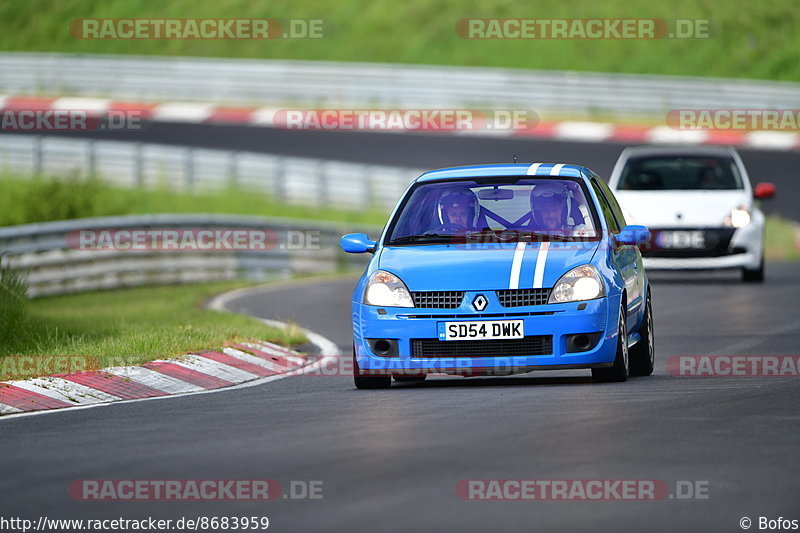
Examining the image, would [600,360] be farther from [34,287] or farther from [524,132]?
[524,132]

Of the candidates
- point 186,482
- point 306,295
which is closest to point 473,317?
point 186,482

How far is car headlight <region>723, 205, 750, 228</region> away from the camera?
21.7m

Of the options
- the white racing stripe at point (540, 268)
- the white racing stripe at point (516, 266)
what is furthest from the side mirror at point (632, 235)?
the white racing stripe at point (516, 266)

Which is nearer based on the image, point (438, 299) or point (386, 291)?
point (438, 299)

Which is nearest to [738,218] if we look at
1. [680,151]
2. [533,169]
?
[680,151]

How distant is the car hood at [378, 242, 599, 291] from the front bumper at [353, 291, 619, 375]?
13 cm

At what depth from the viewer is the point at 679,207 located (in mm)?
21609

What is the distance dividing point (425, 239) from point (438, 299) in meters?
0.81

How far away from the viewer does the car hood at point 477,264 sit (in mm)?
11250

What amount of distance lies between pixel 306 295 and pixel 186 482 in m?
15.1

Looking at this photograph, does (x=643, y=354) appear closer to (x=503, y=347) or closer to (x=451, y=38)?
(x=503, y=347)

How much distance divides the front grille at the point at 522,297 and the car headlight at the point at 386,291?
0.61 m

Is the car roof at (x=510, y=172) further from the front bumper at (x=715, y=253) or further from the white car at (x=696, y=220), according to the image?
the front bumper at (x=715, y=253)

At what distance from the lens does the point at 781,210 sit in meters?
31.2
